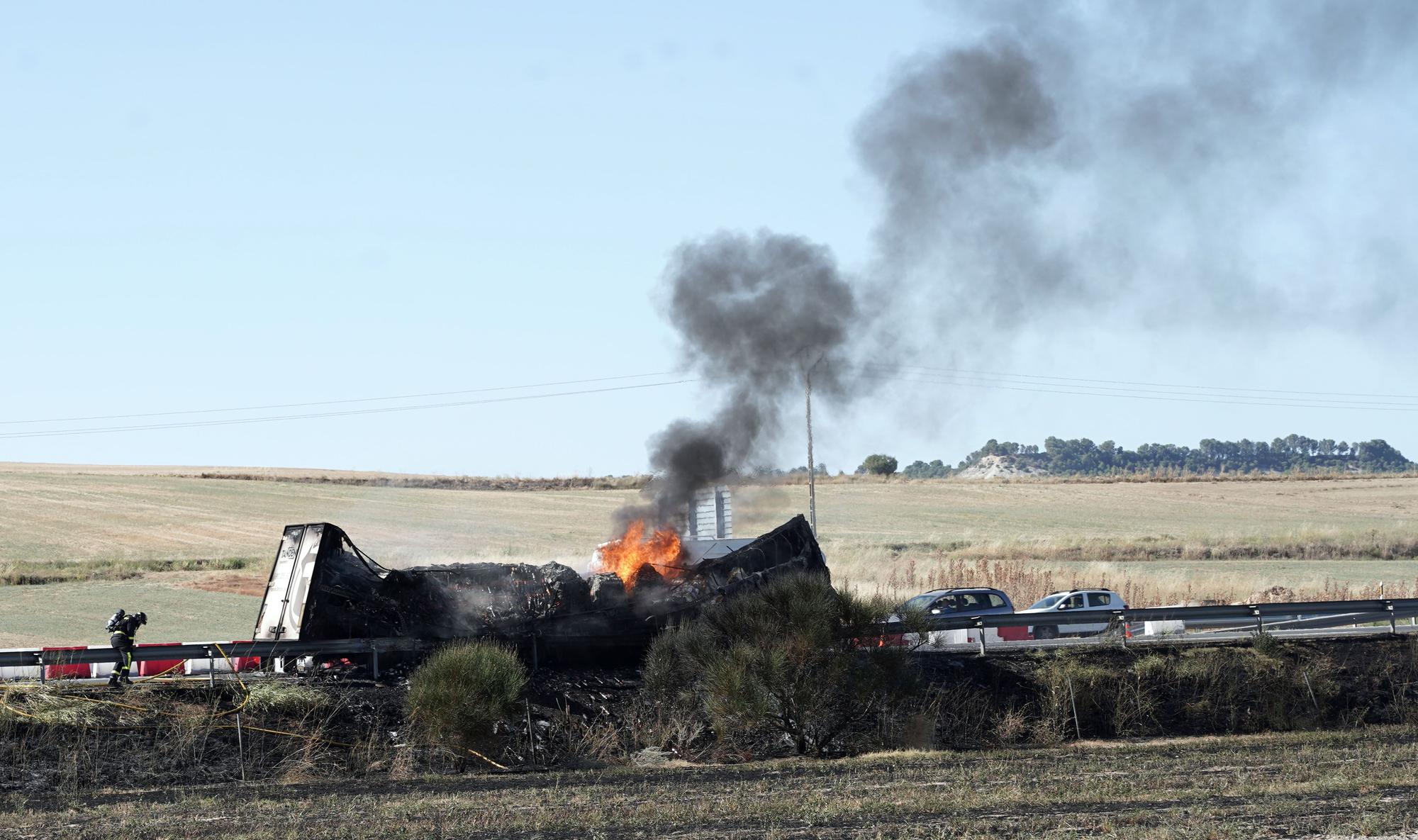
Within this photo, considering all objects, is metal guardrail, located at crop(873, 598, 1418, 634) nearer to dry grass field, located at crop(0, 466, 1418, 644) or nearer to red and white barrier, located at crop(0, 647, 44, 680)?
dry grass field, located at crop(0, 466, 1418, 644)

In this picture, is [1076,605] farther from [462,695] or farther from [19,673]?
[19,673]

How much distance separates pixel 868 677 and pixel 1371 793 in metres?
7.73

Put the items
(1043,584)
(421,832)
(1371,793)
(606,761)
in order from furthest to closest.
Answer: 1. (1043,584)
2. (606,761)
3. (1371,793)
4. (421,832)

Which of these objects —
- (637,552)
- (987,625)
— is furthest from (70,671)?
(987,625)

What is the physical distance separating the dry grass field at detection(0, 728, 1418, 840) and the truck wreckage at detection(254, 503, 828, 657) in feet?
12.9

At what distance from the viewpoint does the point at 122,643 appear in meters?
20.0

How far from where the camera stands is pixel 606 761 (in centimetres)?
2022

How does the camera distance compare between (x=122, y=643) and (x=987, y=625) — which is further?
(x=987, y=625)

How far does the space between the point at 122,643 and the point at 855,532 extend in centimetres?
4229

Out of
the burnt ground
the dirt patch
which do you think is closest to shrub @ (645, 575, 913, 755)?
the burnt ground

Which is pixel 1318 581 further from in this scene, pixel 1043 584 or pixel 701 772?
pixel 701 772

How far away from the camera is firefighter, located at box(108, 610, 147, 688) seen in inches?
786

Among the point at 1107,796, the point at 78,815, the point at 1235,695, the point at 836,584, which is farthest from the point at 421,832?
the point at 836,584

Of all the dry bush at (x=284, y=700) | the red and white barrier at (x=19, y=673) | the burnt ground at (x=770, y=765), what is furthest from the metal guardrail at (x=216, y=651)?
the dry bush at (x=284, y=700)
